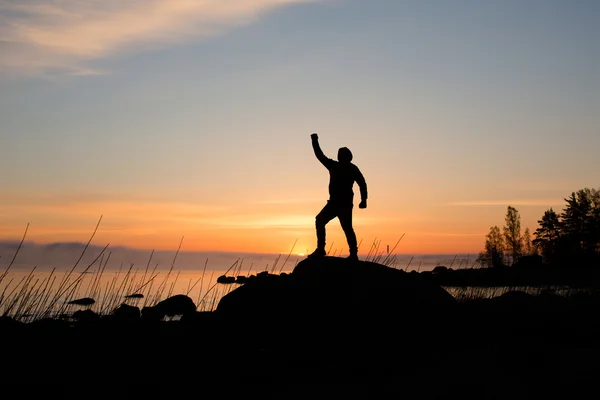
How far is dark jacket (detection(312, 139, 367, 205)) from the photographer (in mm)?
11750

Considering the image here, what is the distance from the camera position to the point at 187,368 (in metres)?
8.44

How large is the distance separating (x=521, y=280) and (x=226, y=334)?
3803 centimetres

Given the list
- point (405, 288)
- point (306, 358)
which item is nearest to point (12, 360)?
point (306, 358)

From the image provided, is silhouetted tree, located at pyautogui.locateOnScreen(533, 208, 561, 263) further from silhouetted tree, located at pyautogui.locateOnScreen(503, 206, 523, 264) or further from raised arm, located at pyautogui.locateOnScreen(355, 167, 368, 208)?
raised arm, located at pyautogui.locateOnScreen(355, 167, 368, 208)

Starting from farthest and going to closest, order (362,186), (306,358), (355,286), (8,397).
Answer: (362,186) → (355,286) → (306,358) → (8,397)

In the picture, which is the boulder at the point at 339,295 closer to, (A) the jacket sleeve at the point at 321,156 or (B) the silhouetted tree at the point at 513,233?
(A) the jacket sleeve at the point at 321,156

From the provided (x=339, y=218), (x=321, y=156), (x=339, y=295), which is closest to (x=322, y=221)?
(x=339, y=218)

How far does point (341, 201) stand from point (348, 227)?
56 centimetres

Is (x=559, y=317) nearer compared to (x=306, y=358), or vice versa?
(x=306, y=358)

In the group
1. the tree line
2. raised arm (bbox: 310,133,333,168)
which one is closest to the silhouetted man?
raised arm (bbox: 310,133,333,168)

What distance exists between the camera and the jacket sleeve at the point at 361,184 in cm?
1199

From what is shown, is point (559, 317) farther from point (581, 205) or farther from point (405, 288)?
point (581, 205)

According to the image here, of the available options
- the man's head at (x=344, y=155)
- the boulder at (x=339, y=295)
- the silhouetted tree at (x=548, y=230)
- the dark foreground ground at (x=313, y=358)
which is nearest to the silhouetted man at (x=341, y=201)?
the man's head at (x=344, y=155)

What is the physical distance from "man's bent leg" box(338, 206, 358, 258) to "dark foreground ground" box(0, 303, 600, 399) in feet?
6.64
